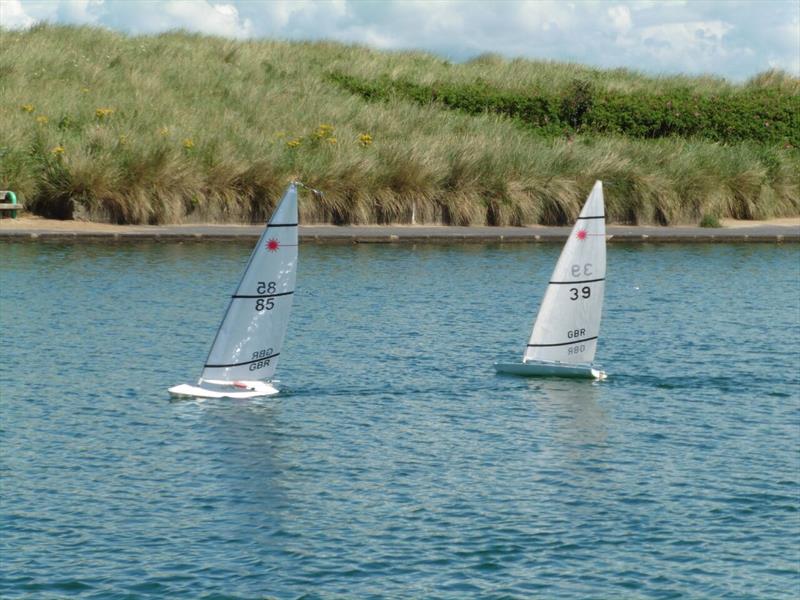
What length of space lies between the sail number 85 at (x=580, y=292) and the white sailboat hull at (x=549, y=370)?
4.31 ft

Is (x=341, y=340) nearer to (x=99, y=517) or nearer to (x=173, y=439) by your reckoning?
(x=173, y=439)

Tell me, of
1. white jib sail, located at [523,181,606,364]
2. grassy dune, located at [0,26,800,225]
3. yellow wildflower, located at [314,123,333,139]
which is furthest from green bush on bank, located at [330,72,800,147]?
white jib sail, located at [523,181,606,364]

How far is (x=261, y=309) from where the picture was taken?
23375 mm

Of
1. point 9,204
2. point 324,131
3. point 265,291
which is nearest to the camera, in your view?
point 265,291

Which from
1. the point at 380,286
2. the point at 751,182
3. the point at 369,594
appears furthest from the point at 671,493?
the point at 751,182

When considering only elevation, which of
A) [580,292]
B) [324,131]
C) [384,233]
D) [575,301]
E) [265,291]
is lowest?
[575,301]

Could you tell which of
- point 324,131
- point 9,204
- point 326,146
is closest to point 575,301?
point 9,204

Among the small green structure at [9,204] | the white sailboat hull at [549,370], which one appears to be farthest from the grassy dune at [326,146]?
the white sailboat hull at [549,370]

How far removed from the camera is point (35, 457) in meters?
19.1

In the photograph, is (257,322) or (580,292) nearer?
(257,322)

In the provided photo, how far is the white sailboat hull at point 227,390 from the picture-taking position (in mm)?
23297

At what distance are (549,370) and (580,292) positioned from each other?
160cm

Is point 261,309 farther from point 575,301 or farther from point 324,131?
point 324,131

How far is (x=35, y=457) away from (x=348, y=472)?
436 cm
